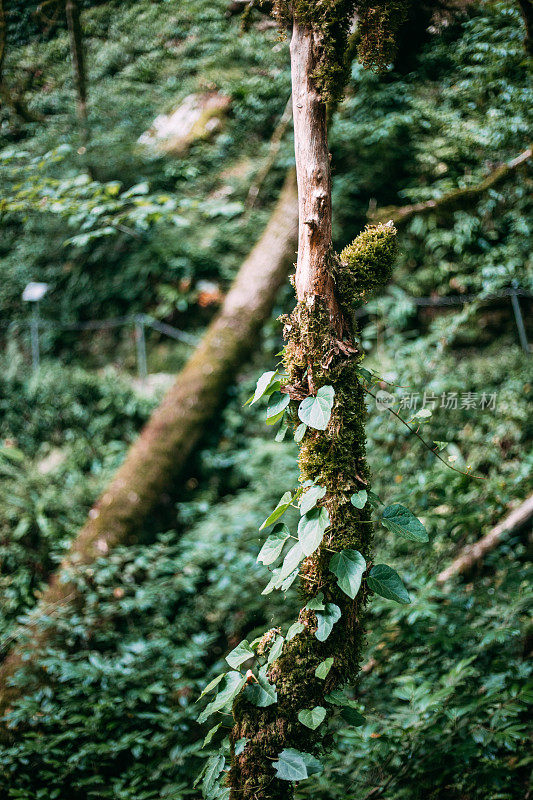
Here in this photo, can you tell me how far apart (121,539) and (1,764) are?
6.32 feet

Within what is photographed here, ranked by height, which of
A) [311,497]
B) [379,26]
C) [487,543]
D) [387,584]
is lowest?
[487,543]

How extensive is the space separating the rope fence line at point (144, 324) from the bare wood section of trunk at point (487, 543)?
6.39 feet

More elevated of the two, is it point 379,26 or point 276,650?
point 379,26

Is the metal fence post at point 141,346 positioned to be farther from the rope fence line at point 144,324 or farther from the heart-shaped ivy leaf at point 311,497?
the heart-shaped ivy leaf at point 311,497

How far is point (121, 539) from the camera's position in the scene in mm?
3789

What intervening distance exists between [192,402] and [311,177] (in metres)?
3.51

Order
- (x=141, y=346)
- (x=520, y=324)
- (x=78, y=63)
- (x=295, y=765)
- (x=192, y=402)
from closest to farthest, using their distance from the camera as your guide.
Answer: (x=295, y=765) < (x=78, y=63) < (x=520, y=324) < (x=192, y=402) < (x=141, y=346)

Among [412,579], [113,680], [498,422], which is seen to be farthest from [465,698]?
[498,422]

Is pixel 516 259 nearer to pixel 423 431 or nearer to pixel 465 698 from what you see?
pixel 423 431

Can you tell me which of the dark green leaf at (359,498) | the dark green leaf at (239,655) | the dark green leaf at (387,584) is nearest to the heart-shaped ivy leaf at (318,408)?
the dark green leaf at (359,498)

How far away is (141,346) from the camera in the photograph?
5652mm

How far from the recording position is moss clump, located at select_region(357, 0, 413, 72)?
4.45 ft

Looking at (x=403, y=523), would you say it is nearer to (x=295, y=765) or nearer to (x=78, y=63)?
(x=295, y=765)

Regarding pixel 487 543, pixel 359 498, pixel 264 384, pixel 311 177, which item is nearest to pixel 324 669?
pixel 359 498
